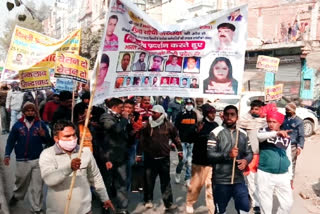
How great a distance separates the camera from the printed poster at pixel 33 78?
24.3 feet

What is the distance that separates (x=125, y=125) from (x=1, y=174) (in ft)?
7.85

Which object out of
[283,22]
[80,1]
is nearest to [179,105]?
[283,22]

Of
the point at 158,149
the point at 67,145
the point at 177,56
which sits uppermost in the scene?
the point at 177,56

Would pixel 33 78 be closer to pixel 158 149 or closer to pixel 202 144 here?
pixel 158 149

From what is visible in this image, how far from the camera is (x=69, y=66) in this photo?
23.0 feet

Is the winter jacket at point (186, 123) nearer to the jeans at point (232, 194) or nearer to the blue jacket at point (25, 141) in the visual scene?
the jeans at point (232, 194)

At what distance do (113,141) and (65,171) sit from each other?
7.27 feet

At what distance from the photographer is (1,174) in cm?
341

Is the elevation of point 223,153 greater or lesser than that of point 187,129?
greater

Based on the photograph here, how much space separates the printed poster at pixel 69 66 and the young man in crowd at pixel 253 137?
3.25 metres

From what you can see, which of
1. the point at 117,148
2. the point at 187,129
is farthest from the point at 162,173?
the point at 187,129

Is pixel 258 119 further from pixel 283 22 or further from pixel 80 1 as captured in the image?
pixel 80 1

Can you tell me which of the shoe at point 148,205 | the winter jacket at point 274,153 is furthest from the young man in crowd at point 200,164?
the winter jacket at point 274,153

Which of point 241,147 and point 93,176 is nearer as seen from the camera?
point 93,176
